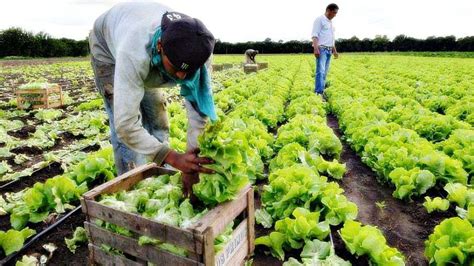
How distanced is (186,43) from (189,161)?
2.54 ft

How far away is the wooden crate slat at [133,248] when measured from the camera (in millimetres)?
2295

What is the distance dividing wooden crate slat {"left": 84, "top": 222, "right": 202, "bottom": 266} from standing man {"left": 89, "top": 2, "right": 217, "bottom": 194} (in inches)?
21.0

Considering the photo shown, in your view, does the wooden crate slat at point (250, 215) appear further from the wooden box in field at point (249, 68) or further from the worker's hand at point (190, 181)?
the wooden box in field at point (249, 68)

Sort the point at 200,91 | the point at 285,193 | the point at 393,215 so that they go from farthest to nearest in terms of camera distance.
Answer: the point at 393,215 → the point at 285,193 → the point at 200,91

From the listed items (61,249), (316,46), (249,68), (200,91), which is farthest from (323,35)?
(249,68)

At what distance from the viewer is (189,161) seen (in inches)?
101

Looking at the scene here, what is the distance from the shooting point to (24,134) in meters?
7.35

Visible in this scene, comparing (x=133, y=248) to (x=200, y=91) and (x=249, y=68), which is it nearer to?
(x=200, y=91)

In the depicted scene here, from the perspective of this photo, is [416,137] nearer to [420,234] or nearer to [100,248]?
[420,234]

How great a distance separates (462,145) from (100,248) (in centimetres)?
485

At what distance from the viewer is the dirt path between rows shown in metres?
3.53

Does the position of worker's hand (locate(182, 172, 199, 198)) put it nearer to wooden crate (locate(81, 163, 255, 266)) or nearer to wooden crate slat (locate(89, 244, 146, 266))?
wooden crate (locate(81, 163, 255, 266))

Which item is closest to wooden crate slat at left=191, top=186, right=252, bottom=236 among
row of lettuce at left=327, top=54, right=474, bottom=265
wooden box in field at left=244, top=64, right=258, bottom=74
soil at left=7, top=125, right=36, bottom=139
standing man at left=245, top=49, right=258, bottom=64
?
row of lettuce at left=327, top=54, right=474, bottom=265

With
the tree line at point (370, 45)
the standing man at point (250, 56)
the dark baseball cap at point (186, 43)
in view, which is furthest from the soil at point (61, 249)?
the tree line at point (370, 45)
